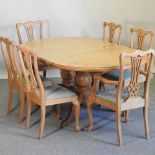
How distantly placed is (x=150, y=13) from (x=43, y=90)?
8.53ft

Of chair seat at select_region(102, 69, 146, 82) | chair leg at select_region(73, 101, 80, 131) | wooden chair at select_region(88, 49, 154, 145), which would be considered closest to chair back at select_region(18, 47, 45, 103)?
chair leg at select_region(73, 101, 80, 131)

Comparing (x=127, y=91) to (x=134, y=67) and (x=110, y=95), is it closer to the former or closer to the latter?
(x=110, y=95)

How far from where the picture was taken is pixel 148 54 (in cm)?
280

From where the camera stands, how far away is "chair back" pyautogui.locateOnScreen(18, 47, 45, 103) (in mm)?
2875

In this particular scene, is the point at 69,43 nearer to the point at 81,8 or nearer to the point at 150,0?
the point at 81,8

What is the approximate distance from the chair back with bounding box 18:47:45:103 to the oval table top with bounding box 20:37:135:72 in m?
0.21

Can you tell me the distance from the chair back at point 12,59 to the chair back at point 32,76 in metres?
0.10

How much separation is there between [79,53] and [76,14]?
5.11 ft

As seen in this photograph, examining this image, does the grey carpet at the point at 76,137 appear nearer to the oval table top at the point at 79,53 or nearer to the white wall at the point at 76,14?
the oval table top at the point at 79,53

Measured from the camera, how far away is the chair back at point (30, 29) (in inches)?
169

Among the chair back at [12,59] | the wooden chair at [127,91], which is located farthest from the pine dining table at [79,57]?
the chair back at [12,59]

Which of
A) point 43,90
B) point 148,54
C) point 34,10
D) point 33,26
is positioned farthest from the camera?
point 34,10

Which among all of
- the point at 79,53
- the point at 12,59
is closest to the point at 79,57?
the point at 79,53

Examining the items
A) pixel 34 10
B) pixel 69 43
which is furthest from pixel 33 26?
pixel 69 43
